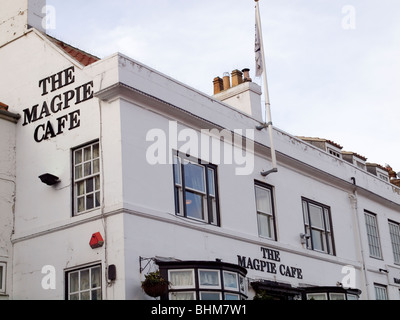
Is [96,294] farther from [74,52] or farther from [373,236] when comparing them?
[373,236]

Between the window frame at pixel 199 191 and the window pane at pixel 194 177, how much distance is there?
6cm

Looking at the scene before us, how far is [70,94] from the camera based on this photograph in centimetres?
1953

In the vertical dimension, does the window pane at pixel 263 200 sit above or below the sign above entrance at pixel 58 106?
below

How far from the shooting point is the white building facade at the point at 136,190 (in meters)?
17.6

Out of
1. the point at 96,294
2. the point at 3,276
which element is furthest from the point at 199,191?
the point at 3,276

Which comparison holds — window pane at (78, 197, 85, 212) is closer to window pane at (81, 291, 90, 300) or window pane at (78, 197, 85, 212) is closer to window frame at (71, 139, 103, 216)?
window frame at (71, 139, 103, 216)

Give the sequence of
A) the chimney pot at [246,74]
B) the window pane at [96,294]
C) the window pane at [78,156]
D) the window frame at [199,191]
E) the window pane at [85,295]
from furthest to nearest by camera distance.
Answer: the chimney pot at [246,74] < the window frame at [199,191] < the window pane at [78,156] < the window pane at [85,295] < the window pane at [96,294]

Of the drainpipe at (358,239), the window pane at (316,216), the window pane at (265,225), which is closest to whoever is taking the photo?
the window pane at (265,225)

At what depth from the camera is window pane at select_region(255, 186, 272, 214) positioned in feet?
71.9

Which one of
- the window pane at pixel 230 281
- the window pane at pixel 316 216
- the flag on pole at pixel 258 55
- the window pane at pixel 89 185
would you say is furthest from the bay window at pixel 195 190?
the window pane at pixel 316 216

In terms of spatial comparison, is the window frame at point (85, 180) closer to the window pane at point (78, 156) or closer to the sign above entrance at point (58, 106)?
the window pane at point (78, 156)

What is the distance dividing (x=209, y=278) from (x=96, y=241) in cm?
283

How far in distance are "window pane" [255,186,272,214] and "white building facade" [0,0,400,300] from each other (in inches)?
1.8
